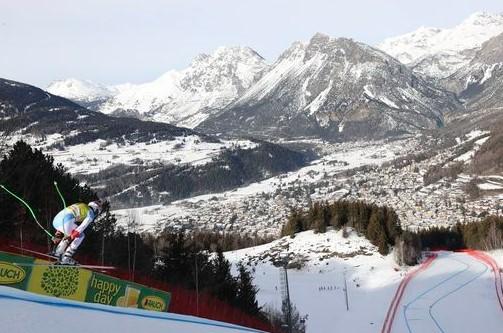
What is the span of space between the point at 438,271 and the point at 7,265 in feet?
205

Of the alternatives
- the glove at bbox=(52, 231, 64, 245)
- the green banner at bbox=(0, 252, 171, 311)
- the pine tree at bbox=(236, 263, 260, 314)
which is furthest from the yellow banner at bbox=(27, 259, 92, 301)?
the pine tree at bbox=(236, 263, 260, 314)

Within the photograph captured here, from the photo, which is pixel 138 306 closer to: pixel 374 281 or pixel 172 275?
pixel 172 275

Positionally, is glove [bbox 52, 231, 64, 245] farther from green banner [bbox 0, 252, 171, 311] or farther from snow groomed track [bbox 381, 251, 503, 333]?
snow groomed track [bbox 381, 251, 503, 333]

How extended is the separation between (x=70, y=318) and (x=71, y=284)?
19.9 feet

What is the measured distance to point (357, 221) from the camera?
286ft

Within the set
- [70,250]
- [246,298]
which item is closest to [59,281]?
[70,250]

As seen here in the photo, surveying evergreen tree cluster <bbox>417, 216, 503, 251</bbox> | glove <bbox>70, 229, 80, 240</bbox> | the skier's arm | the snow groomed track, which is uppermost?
evergreen tree cluster <bbox>417, 216, 503, 251</bbox>

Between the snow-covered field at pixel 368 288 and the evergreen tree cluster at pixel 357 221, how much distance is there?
1.88m

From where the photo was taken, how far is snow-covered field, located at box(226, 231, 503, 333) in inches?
1889

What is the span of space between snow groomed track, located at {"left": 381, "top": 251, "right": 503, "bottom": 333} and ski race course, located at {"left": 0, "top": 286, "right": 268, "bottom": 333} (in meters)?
34.6

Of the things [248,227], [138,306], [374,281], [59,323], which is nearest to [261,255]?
[374,281]

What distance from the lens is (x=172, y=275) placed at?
45.3 meters

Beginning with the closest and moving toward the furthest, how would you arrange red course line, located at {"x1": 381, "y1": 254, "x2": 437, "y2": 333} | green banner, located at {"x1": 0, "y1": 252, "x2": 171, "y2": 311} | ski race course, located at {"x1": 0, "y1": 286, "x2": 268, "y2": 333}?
ski race course, located at {"x1": 0, "y1": 286, "x2": 268, "y2": 333}
green banner, located at {"x1": 0, "y1": 252, "x2": 171, "y2": 311}
red course line, located at {"x1": 381, "y1": 254, "x2": 437, "y2": 333}

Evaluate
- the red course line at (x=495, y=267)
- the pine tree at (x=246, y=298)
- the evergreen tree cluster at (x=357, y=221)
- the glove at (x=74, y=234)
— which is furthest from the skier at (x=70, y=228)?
the evergreen tree cluster at (x=357, y=221)
